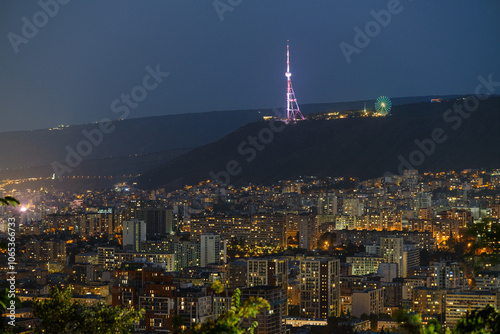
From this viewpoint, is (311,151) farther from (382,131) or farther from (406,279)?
(406,279)

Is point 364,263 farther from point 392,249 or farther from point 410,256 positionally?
point 410,256

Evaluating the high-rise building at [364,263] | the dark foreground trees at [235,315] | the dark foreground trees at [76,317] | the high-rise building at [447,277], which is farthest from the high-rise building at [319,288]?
the dark foreground trees at [235,315]

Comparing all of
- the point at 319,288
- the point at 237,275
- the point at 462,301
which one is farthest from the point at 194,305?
the point at 237,275

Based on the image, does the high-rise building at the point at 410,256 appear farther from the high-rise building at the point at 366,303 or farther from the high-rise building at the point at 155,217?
the high-rise building at the point at 155,217

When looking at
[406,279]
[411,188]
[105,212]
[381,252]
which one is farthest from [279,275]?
[411,188]

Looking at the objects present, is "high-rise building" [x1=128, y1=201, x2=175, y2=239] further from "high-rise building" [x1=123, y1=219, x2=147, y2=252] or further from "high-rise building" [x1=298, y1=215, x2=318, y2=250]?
"high-rise building" [x1=298, y1=215, x2=318, y2=250]

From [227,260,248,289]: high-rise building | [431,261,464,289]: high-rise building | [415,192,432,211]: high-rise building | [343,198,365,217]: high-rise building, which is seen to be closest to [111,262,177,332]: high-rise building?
[227,260,248,289]: high-rise building
